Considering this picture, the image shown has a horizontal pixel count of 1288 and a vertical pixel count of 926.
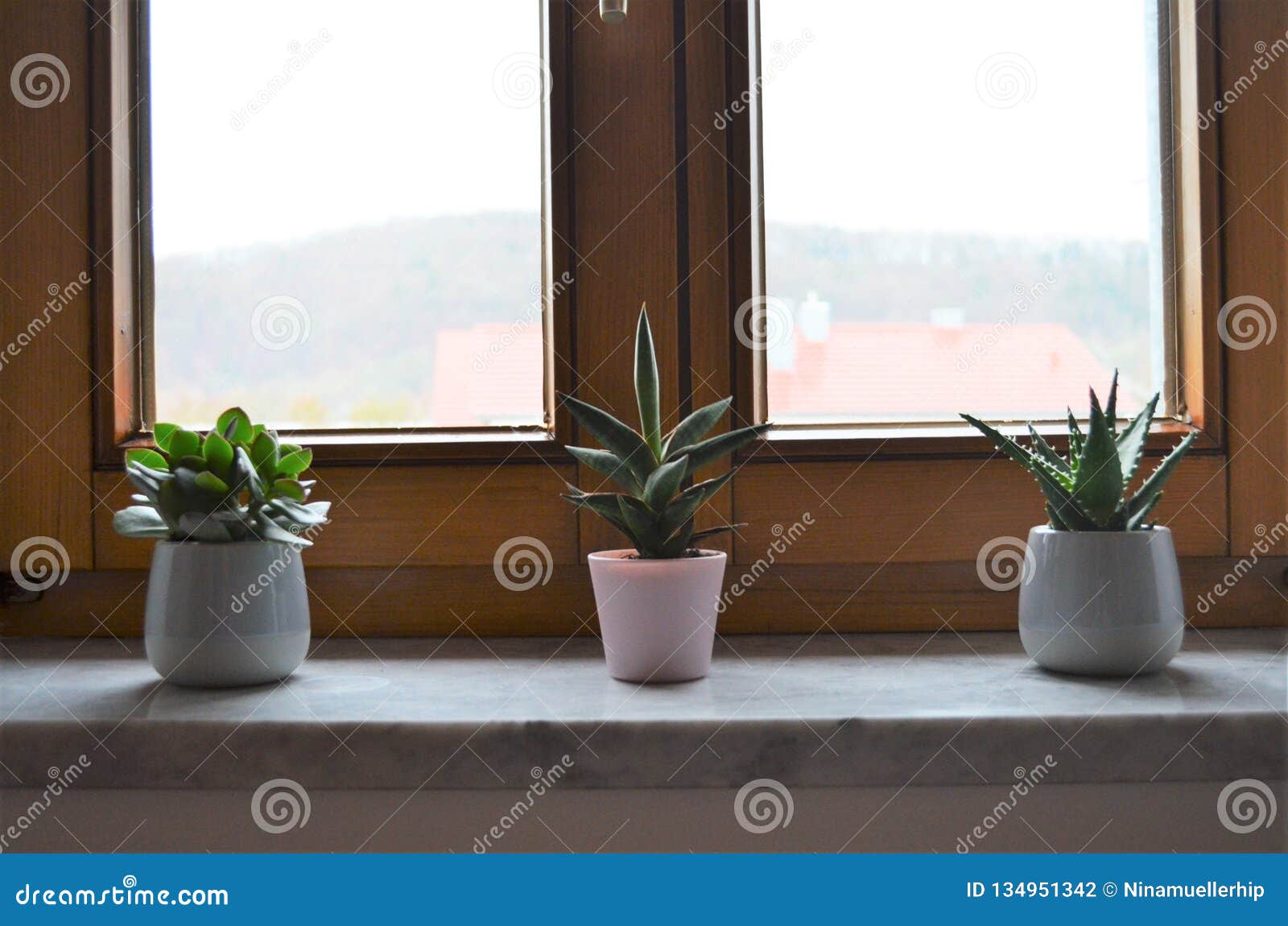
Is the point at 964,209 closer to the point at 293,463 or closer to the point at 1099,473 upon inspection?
the point at 1099,473

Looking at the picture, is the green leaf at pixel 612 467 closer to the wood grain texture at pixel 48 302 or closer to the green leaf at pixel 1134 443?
the green leaf at pixel 1134 443

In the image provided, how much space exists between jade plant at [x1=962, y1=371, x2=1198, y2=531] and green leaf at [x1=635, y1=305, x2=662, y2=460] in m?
0.26

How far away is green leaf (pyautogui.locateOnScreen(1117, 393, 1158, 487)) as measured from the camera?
2.59ft

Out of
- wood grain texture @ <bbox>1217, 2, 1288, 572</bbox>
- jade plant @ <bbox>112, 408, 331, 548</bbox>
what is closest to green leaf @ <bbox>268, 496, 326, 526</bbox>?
jade plant @ <bbox>112, 408, 331, 548</bbox>

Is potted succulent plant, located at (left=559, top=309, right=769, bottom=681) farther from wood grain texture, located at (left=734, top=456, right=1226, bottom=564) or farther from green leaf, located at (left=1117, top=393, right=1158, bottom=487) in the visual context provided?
green leaf, located at (left=1117, top=393, right=1158, bottom=487)

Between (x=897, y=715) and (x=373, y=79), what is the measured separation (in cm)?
80

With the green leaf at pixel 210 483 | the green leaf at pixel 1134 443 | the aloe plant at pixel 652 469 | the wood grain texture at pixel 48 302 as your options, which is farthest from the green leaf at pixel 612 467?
the wood grain texture at pixel 48 302

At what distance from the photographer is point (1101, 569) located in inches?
30.2

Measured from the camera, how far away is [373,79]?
1023 millimetres

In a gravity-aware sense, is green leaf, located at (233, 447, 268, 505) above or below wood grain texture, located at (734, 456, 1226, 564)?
above

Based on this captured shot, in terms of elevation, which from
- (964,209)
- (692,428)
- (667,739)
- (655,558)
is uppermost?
(964,209)

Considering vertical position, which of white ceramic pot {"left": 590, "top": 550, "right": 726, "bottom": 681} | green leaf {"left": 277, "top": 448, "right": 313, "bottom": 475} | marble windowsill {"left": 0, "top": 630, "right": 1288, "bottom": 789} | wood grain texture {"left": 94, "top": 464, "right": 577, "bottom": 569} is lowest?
marble windowsill {"left": 0, "top": 630, "right": 1288, "bottom": 789}

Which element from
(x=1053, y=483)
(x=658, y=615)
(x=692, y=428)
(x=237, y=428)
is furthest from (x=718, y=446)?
(x=237, y=428)

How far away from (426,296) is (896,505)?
0.52 m
